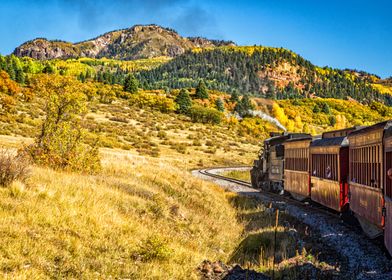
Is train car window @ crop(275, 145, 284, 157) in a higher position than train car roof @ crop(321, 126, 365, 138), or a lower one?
lower

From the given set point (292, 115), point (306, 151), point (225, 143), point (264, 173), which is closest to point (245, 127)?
point (225, 143)

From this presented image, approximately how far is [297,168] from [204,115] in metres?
73.2

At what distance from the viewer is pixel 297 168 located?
23.3 meters

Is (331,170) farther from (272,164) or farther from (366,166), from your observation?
(272,164)

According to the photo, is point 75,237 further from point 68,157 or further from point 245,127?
point 245,127

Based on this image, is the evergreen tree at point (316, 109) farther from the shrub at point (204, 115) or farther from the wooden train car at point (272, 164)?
the wooden train car at point (272, 164)

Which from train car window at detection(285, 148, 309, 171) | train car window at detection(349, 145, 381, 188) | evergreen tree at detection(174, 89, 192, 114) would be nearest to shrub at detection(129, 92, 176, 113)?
evergreen tree at detection(174, 89, 192, 114)

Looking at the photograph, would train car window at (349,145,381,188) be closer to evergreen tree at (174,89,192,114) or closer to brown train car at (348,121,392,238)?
brown train car at (348,121,392,238)

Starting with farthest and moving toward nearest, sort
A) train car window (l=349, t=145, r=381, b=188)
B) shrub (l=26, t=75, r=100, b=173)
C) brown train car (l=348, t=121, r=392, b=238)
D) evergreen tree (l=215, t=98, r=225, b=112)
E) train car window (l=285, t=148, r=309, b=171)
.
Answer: evergreen tree (l=215, t=98, r=225, b=112) < train car window (l=285, t=148, r=309, b=171) < shrub (l=26, t=75, r=100, b=173) < train car window (l=349, t=145, r=381, b=188) < brown train car (l=348, t=121, r=392, b=238)

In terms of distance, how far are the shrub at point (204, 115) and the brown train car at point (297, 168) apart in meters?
69.3

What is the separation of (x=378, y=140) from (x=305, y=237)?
506 cm

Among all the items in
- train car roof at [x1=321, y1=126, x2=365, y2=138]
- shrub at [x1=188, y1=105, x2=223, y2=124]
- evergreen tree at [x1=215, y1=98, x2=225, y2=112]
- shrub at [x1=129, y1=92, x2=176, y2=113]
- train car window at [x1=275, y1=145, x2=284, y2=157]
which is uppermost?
evergreen tree at [x1=215, y1=98, x2=225, y2=112]

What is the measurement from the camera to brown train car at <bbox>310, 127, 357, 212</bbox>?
52.6ft

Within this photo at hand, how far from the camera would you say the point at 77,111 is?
17297 millimetres
